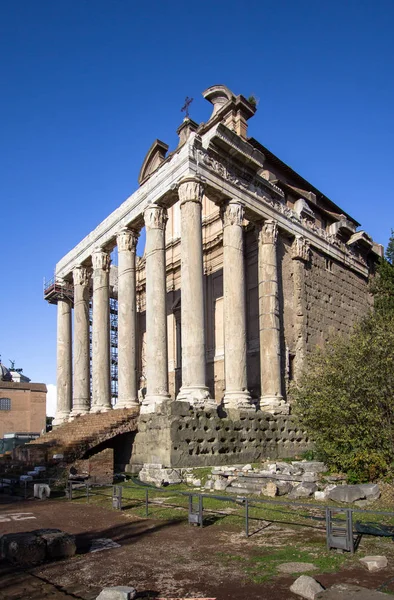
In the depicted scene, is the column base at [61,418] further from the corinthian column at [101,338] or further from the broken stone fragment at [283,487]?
the broken stone fragment at [283,487]

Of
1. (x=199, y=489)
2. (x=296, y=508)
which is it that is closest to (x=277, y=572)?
(x=296, y=508)

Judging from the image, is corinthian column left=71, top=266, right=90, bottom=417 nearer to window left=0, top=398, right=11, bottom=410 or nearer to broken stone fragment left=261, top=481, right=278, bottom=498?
broken stone fragment left=261, top=481, right=278, bottom=498

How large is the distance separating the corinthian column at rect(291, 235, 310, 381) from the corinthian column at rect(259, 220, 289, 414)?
181 centimetres

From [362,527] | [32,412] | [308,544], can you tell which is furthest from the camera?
[32,412]

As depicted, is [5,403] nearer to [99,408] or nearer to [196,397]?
[99,408]

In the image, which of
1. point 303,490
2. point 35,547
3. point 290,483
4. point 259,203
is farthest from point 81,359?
point 35,547

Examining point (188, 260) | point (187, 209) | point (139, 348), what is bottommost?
point (139, 348)

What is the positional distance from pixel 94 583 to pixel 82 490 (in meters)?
9.45

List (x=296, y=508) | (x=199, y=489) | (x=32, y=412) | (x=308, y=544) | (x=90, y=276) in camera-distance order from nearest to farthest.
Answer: (x=308, y=544) < (x=296, y=508) < (x=199, y=489) < (x=90, y=276) < (x=32, y=412)

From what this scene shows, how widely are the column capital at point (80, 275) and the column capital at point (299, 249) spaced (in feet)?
35.3

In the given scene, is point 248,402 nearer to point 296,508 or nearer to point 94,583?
point 296,508

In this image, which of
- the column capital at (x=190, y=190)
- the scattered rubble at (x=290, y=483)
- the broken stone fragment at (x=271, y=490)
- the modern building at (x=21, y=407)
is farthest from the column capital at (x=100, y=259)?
the modern building at (x=21, y=407)

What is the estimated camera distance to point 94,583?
6.84 metres

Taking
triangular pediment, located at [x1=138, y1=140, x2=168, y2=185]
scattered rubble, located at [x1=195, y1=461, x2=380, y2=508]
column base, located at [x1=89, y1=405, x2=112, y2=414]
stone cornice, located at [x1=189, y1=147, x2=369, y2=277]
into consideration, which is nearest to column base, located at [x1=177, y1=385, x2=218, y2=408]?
scattered rubble, located at [x1=195, y1=461, x2=380, y2=508]
